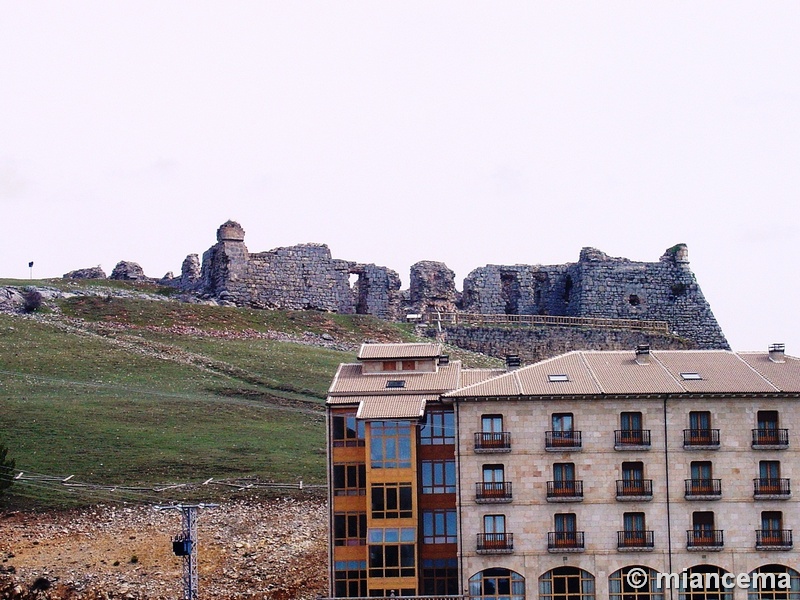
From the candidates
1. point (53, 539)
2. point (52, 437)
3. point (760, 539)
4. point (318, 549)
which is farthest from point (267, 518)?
point (760, 539)

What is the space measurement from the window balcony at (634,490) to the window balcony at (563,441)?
1.78 meters

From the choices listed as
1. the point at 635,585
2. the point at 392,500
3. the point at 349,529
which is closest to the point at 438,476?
the point at 392,500

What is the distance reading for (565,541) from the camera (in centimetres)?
5425

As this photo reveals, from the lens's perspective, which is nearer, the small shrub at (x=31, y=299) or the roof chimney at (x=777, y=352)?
the roof chimney at (x=777, y=352)

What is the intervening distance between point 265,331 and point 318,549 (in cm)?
3735

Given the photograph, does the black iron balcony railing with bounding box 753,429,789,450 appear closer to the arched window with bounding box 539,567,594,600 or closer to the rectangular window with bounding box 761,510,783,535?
the rectangular window with bounding box 761,510,783,535

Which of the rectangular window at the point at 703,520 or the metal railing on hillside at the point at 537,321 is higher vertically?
the metal railing on hillside at the point at 537,321

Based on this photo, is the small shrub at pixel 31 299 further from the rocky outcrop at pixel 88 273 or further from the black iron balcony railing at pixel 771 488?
the black iron balcony railing at pixel 771 488

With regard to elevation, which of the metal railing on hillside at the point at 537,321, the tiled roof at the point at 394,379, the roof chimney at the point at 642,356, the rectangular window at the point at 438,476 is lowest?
the rectangular window at the point at 438,476

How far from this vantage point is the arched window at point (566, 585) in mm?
53750

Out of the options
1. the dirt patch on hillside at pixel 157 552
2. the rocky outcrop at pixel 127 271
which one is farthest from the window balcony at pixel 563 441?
the rocky outcrop at pixel 127 271

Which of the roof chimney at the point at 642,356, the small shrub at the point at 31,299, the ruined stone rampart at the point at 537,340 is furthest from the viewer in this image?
the ruined stone rampart at the point at 537,340

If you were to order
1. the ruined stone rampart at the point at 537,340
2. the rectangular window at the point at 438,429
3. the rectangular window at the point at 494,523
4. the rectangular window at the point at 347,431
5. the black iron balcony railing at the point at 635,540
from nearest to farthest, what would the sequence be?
the black iron balcony railing at the point at 635,540
the rectangular window at the point at 494,523
the rectangular window at the point at 438,429
the rectangular window at the point at 347,431
the ruined stone rampart at the point at 537,340

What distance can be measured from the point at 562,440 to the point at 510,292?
53.9m
